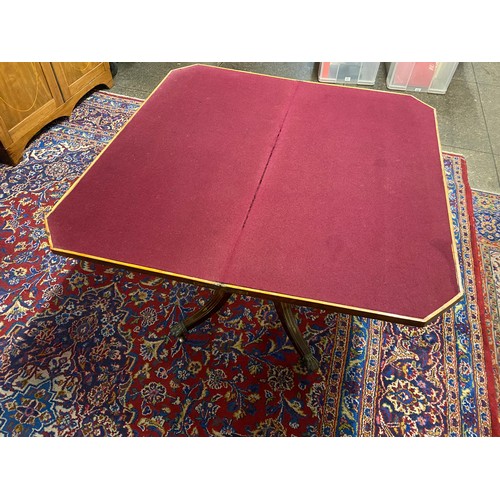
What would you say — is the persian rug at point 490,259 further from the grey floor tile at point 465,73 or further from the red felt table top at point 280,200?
the grey floor tile at point 465,73

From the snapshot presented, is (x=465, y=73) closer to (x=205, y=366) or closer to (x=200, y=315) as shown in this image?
(x=200, y=315)

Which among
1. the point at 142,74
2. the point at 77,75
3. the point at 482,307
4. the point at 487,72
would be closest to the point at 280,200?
the point at 482,307

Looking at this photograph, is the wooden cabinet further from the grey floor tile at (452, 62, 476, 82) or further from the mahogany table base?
the grey floor tile at (452, 62, 476, 82)

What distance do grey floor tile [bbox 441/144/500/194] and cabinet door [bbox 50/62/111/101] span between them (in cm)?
252

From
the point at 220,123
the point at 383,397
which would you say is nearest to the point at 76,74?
the point at 220,123

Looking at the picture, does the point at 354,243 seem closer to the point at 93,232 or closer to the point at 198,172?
the point at 198,172

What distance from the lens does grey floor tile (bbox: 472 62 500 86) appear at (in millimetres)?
3148

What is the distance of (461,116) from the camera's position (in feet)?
9.03

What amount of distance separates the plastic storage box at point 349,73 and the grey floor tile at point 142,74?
1.28 metres

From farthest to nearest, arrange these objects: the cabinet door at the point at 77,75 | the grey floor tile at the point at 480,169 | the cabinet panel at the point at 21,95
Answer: the cabinet door at the point at 77,75
the grey floor tile at the point at 480,169
the cabinet panel at the point at 21,95

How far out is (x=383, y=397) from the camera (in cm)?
146

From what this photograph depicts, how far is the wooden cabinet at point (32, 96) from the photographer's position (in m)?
2.07

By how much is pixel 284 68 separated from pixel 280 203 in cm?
255

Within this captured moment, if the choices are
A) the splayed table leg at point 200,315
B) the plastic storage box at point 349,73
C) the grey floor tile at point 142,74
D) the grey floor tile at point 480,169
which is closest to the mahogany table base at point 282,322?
the splayed table leg at point 200,315
